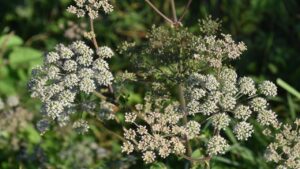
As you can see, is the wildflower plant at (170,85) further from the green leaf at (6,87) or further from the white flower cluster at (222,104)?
the green leaf at (6,87)

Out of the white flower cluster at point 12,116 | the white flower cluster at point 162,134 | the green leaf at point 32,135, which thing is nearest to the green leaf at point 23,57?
the green leaf at point 32,135

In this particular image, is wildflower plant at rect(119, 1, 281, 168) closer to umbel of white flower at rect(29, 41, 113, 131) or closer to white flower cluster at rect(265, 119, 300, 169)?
white flower cluster at rect(265, 119, 300, 169)

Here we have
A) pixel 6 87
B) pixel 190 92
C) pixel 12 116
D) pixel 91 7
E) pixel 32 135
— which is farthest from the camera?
pixel 6 87

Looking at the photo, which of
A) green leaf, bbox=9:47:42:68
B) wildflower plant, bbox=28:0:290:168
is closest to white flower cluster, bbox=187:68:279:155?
wildflower plant, bbox=28:0:290:168

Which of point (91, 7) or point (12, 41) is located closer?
point (91, 7)

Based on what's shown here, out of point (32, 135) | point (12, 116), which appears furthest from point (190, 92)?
point (32, 135)

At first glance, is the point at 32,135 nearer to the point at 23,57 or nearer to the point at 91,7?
the point at 23,57
